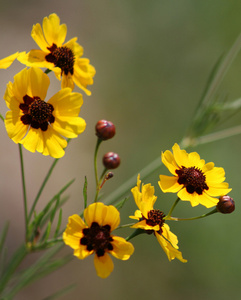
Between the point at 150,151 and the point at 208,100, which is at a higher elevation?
the point at 150,151

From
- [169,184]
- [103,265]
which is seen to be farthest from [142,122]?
[103,265]

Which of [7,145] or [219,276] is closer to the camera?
[219,276]

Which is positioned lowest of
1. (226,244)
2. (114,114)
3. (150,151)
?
(226,244)

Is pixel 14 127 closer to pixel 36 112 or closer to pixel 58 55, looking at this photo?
pixel 36 112

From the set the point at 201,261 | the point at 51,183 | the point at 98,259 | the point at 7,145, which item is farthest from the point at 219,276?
the point at 98,259

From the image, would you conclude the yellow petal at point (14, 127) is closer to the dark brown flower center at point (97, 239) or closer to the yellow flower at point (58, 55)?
the yellow flower at point (58, 55)

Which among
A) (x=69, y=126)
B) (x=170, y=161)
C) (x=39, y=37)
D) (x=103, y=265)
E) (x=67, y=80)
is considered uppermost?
(x=39, y=37)

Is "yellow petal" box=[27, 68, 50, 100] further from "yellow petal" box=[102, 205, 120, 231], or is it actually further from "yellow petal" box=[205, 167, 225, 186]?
"yellow petal" box=[205, 167, 225, 186]

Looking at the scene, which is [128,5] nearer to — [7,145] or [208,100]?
[7,145]
